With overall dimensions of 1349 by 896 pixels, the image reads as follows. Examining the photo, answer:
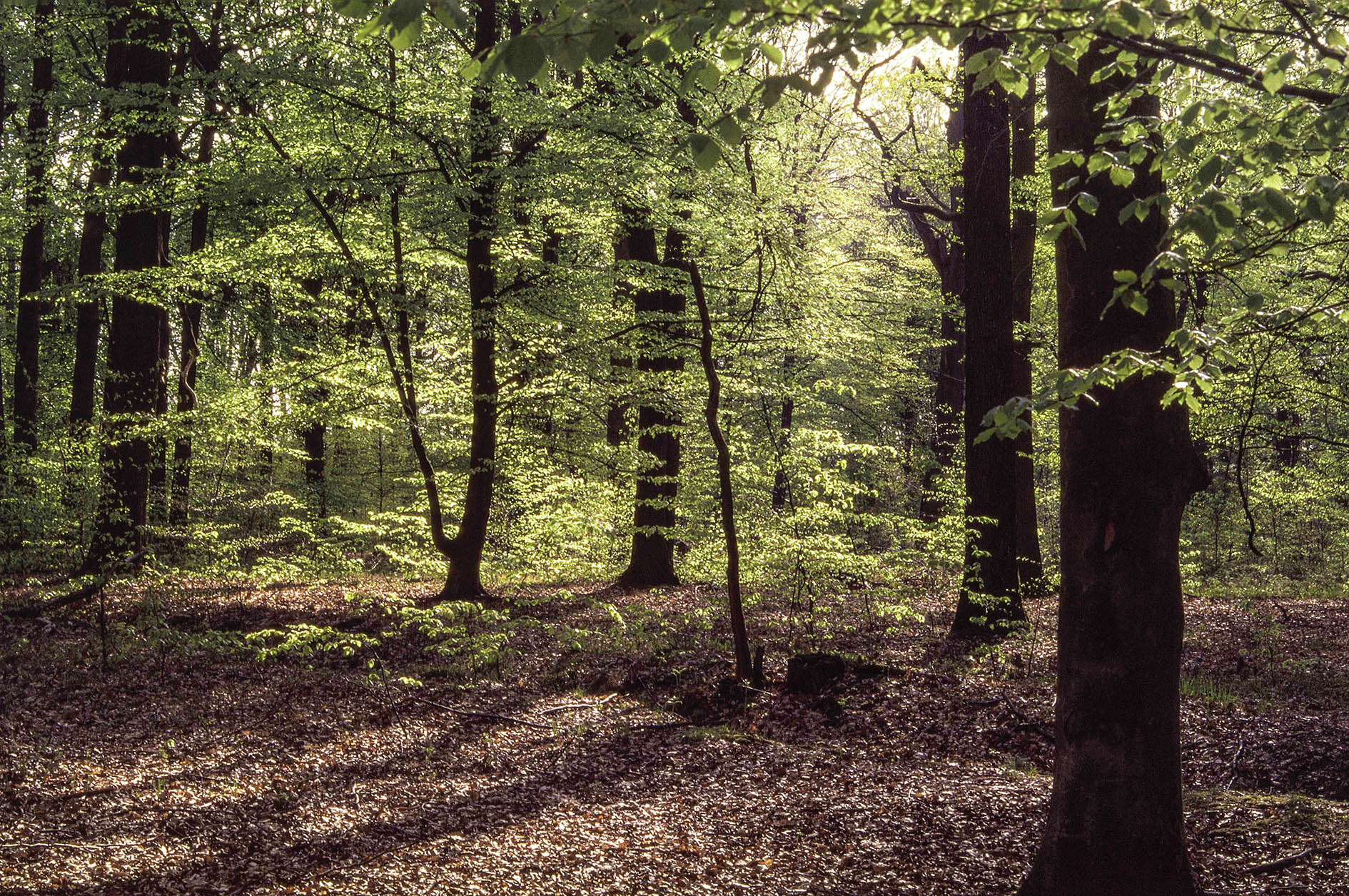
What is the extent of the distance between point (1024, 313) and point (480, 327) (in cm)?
845

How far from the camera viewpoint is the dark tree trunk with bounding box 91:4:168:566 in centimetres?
1191

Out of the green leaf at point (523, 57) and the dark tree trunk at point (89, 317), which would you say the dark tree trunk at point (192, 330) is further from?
the green leaf at point (523, 57)

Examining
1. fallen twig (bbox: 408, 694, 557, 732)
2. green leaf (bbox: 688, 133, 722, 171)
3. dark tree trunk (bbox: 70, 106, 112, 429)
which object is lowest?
fallen twig (bbox: 408, 694, 557, 732)

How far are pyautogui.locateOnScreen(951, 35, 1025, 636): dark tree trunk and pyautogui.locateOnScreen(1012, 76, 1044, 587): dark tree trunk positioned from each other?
1299 mm

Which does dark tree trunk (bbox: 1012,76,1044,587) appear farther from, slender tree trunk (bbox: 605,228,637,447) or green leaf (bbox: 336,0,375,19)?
green leaf (bbox: 336,0,375,19)

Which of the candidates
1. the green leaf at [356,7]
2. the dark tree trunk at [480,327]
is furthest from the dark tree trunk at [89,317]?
the green leaf at [356,7]

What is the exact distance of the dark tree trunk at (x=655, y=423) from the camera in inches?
474

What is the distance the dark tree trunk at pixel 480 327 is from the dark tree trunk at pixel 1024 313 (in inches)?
275

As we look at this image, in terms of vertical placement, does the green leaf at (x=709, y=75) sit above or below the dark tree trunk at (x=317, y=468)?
above

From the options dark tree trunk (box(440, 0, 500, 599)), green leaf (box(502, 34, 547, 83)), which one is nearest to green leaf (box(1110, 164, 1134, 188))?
green leaf (box(502, 34, 547, 83))

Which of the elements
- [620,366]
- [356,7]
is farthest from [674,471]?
[356,7]

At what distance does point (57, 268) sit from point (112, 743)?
2259 centimetres

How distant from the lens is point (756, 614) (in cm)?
1270

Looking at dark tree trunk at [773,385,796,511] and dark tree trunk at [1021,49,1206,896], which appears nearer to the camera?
dark tree trunk at [1021,49,1206,896]
